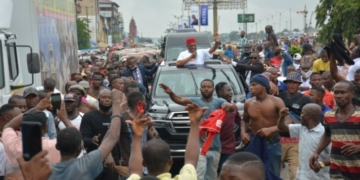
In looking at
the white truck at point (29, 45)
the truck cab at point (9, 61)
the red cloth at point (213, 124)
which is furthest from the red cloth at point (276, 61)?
the red cloth at point (213, 124)

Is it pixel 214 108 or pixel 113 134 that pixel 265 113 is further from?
pixel 113 134

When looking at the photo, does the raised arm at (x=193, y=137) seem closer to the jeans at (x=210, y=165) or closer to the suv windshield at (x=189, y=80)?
the jeans at (x=210, y=165)

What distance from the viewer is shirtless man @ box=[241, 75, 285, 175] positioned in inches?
330

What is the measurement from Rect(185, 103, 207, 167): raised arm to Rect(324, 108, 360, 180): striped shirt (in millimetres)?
1773

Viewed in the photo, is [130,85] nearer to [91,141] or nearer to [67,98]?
[67,98]

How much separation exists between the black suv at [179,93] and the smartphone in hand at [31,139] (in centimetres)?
777

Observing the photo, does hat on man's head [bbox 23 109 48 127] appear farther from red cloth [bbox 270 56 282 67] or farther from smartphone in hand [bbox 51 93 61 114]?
red cloth [bbox 270 56 282 67]

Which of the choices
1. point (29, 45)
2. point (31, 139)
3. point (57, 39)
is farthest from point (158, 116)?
point (31, 139)

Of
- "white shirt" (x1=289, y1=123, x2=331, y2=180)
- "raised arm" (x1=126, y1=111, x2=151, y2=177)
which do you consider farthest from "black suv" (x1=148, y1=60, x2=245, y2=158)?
"raised arm" (x1=126, y1=111, x2=151, y2=177)

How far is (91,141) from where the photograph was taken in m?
7.41

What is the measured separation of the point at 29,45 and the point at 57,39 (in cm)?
328

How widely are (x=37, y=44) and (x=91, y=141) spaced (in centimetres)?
497

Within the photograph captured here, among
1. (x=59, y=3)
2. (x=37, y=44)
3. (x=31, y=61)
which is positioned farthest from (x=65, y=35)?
(x=31, y=61)

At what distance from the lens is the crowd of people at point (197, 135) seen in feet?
15.5
